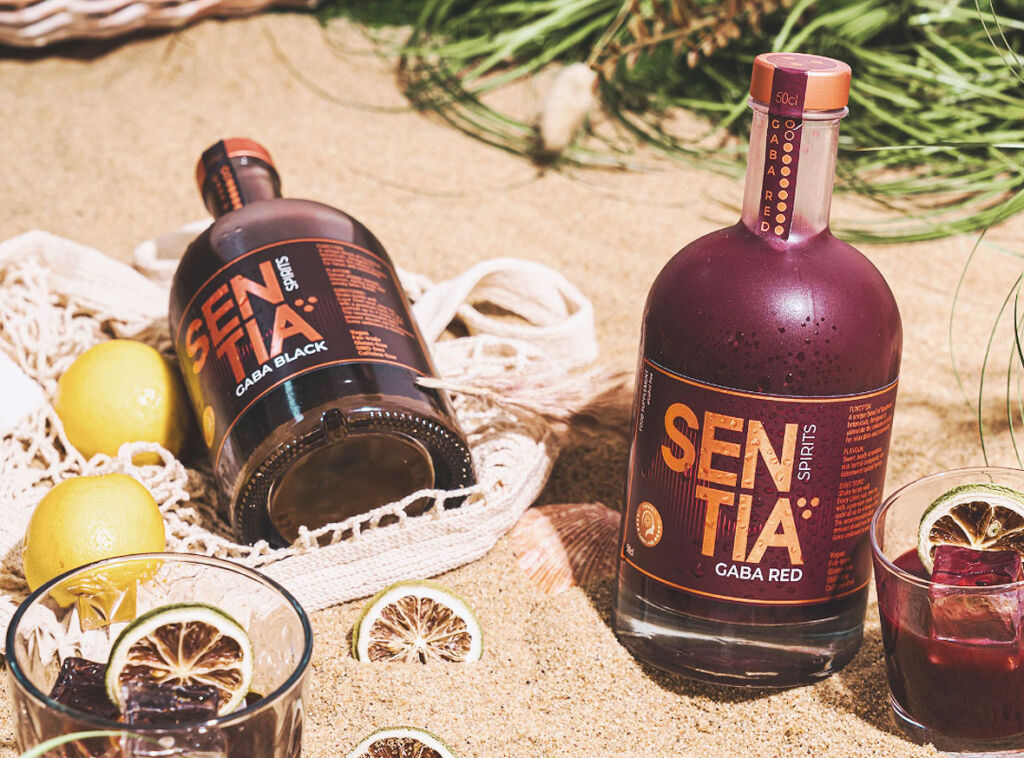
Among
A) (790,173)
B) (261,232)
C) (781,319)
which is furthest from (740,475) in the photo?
(261,232)

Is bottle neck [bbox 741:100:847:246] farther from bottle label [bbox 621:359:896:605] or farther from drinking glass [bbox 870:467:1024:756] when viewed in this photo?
drinking glass [bbox 870:467:1024:756]

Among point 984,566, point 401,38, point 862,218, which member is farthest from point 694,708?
point 401,38

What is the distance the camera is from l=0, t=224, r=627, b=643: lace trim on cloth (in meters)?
1.22

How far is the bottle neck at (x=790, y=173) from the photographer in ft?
3.21

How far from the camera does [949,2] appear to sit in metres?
2.43

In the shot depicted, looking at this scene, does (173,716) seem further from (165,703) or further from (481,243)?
(481,243)

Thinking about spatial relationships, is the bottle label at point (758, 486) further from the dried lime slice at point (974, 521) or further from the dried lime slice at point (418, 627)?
the dried lime slice at point (418, 627)

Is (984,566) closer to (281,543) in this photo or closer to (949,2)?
(281,543)

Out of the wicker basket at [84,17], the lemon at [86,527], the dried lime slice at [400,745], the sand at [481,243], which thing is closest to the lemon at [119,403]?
the lemon at [86,527]

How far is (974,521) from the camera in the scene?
103cm

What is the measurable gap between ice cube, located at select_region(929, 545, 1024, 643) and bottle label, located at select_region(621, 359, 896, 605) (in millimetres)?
103

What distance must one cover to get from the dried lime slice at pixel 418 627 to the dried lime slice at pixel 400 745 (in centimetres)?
18

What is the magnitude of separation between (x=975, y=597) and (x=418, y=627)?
56 cm

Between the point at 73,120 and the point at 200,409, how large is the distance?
1.41 metres
